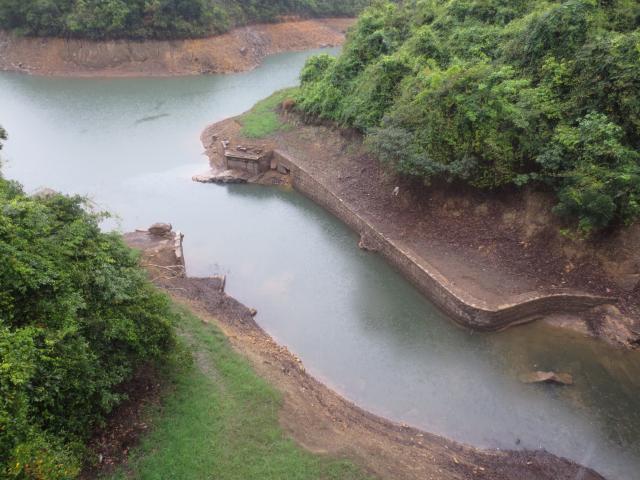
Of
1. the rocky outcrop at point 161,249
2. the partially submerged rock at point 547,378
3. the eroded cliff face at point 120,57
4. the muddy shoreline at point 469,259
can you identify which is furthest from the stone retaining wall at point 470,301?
the eroded cliff face at point 120,57

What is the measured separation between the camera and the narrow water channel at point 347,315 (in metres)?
12.3

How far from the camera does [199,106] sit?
36.2m

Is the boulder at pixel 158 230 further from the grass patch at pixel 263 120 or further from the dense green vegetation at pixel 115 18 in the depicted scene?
the dense green vegetation at pixel 115 18

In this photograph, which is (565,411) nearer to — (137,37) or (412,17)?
(412,17)

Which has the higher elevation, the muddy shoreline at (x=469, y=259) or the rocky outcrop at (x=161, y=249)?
the muddy shoreline at (x=469, y=259)

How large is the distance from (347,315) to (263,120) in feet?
57.9

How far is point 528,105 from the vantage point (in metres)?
16.5

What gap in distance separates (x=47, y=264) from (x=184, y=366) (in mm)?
4053

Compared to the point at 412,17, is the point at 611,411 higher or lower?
lower

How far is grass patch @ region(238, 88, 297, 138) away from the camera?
28281 millimetres

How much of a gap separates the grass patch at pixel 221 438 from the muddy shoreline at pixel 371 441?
43 centimetres

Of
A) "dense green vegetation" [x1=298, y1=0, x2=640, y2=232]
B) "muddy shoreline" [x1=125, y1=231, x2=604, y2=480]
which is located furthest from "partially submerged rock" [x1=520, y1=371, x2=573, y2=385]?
"dense green vegetation" [x1=298, y1=0, x2=640, y2=232]

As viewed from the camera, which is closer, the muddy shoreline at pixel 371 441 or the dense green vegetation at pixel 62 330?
the dense green vegetation at pixel 62 330

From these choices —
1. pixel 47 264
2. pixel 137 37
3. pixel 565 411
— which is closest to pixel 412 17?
pixel 565 411
